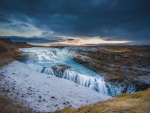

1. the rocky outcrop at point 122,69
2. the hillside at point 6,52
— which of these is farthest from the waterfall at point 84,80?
the hillside at point 6,52

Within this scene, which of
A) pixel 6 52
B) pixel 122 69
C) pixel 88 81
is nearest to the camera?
pixel 88 81

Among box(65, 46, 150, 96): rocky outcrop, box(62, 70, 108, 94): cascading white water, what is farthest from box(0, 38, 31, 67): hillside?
box(65, 46, 150, 96): rocky outcrop

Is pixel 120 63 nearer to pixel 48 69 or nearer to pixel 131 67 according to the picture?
pixel 131 67

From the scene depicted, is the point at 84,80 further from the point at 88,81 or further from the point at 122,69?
the point at 122,69

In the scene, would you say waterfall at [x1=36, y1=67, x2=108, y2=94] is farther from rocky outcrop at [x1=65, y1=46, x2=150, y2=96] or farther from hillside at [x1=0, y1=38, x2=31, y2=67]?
hillside at [x1=0, y1=38, x2=31, y2=67]

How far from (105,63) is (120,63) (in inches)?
131

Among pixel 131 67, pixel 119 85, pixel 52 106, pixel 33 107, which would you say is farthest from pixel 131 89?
pixel 33 107

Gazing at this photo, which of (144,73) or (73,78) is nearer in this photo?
(73,78)

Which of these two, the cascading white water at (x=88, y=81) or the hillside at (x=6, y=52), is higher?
the hillside at (x=6, y=52)

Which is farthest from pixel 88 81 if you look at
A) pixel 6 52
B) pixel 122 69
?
pixel 6 52

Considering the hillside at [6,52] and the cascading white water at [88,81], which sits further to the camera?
the hillside at [6,52]

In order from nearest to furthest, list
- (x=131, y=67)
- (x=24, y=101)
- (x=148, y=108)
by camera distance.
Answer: (x=148, y=108)
(x=24, y=101)
(x=131, y=67)

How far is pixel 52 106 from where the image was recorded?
30.5 feet

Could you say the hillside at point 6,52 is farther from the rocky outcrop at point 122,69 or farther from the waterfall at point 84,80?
the rocky outcrop at point 122,69
